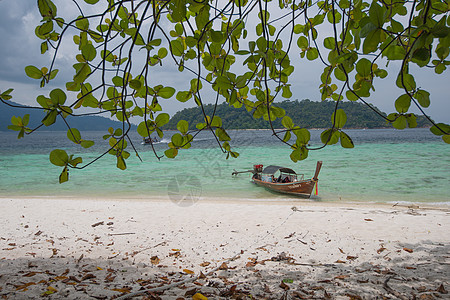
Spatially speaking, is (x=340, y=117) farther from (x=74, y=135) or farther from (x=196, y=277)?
(x=196, y=277)

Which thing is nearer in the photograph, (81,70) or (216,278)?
(81,70)

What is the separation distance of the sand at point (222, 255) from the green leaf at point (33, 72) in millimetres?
1515

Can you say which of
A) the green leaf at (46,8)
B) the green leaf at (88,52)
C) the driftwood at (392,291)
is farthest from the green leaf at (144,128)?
the driftwood at (392,291)

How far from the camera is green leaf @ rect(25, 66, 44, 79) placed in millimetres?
905

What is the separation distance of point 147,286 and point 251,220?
2999 mm

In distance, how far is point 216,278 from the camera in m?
2.47

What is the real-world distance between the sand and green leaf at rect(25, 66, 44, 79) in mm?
1515

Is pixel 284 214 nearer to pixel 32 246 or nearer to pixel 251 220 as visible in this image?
pixel 251 220

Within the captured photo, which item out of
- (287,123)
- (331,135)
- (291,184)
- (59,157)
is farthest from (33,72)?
(291,184)

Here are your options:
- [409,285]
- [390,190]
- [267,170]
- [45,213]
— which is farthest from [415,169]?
[45,213]

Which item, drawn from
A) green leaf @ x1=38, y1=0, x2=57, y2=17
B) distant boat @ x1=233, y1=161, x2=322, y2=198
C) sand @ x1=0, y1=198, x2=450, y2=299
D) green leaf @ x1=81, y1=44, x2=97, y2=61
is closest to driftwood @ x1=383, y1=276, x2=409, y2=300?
sand @ x1=0, y1=198, x2=450, y2=299

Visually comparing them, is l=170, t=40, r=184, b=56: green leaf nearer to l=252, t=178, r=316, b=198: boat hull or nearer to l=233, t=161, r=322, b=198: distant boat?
l=233, t=161, r=322, b=198: distant boat

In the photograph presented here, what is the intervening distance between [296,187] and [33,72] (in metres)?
8.96

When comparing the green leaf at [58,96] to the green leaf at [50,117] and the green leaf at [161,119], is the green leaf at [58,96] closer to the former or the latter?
the green leaf at [50,117]
